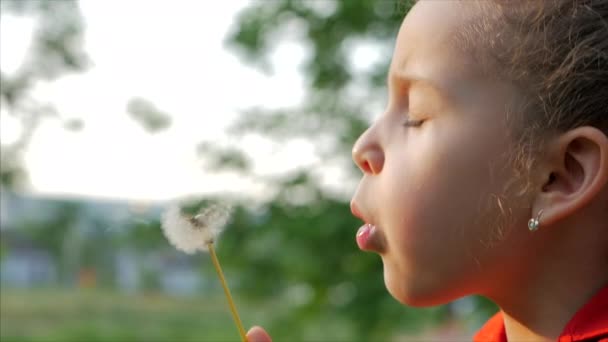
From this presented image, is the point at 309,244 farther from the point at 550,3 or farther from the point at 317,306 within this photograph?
the point at 550,3

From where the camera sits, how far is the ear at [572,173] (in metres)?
0.61

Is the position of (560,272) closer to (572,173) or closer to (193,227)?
(572,173)

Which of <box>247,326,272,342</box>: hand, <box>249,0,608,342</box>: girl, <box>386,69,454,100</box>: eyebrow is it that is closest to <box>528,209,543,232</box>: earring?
<box>249,0,608,342</box>: girl

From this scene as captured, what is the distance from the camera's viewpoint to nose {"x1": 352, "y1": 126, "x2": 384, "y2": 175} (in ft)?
2.22

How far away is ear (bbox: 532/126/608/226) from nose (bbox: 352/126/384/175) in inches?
4.9

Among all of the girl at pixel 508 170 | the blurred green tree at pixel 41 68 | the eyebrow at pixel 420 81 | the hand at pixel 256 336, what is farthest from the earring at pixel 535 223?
the blurred green tree at pixel 41 68

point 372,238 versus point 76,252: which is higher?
point 76,252

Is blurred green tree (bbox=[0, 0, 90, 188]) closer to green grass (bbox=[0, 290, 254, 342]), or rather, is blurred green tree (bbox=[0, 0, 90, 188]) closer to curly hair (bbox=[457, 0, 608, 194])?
green grass (bbox=[0, 290, 254, 342])

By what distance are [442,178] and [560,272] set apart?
0.37 feet

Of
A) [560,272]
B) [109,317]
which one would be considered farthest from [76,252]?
[560,272]

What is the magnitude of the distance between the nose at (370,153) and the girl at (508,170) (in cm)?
1

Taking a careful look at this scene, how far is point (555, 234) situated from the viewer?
637 millimetres

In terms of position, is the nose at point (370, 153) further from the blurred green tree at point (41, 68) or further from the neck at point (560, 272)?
the blurred green tree at point (41, 68)

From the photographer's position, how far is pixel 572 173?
2.06 ft
